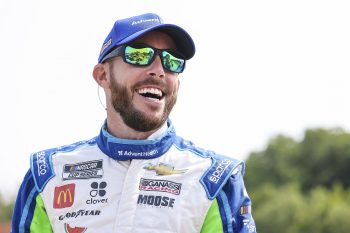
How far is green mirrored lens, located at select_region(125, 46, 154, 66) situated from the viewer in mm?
4855

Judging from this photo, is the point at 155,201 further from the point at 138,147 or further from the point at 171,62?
the point at 171,62

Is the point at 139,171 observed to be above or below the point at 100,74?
below

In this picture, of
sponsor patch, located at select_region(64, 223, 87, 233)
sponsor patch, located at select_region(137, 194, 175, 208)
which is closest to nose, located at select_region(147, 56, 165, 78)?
sponsor patch, located at select_region(137, 194, 175, 208)

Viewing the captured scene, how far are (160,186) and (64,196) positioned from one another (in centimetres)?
49

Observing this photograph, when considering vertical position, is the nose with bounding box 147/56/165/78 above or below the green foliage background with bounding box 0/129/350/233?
above

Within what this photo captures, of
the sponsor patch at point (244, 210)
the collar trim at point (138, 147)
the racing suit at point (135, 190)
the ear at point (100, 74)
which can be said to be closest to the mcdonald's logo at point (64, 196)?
the racing suit at point (135, 190)

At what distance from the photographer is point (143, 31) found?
4.86m

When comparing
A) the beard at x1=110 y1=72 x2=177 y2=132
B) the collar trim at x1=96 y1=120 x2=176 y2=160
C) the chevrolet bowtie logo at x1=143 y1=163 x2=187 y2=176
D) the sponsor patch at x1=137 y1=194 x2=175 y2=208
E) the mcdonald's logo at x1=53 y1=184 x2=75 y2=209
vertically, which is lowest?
the mcdonald's logo at x1=53 y1=184 x2=75 y2=209

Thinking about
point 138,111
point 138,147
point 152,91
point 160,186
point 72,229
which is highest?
point 152,91

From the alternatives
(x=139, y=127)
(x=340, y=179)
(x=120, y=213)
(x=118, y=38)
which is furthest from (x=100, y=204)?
(x=340, y=179)

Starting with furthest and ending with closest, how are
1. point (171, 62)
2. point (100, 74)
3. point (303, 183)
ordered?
point (303, 183), point (100, 74), point (171, 62)

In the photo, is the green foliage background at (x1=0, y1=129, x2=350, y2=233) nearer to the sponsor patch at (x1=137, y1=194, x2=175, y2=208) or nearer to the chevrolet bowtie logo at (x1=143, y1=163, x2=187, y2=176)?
the chevrolet bowtie logo at (x1=143, y1=163, x2=187, y2=176)

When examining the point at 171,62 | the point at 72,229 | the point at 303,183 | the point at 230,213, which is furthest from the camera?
the point at 303,183

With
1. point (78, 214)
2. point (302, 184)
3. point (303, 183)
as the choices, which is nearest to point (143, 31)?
point (78, 214)
